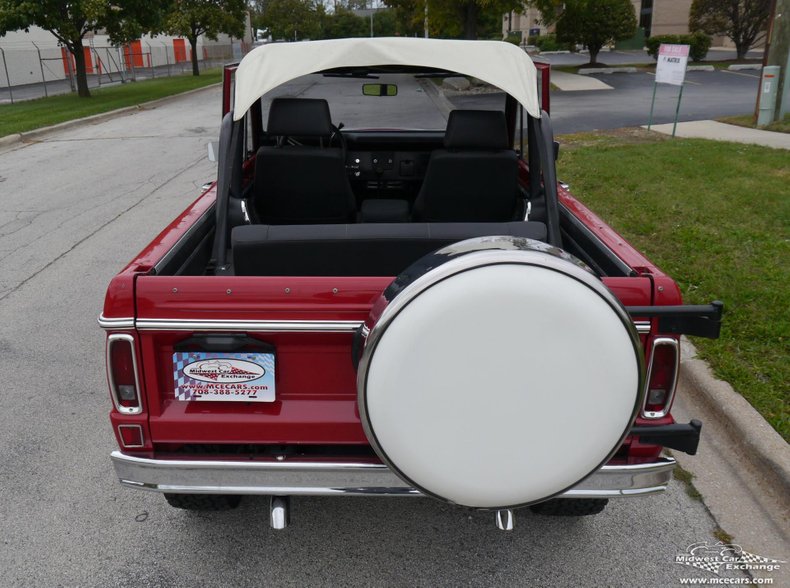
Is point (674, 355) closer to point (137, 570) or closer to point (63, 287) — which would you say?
point (137, 570)

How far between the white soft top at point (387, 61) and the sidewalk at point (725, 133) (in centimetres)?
951

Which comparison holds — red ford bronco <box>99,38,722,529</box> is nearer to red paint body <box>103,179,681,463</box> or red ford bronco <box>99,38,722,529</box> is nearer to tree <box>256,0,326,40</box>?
red paint body <box>103,179,681,463</box>

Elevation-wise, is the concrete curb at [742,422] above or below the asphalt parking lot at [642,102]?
below

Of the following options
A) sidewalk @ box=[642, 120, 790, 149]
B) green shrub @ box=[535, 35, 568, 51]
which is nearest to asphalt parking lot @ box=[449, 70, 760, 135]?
sidewalk @ box=[642, 120, 790, 149]

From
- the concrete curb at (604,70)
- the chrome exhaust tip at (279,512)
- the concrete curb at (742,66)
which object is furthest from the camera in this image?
the concrete curb at (742,66)

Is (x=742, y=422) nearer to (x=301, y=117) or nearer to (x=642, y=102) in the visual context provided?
(x=301, y=117)

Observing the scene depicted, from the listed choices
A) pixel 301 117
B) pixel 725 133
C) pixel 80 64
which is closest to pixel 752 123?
pixel 725 133

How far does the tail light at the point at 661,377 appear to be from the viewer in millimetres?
2610

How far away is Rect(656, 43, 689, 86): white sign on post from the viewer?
12602 mm

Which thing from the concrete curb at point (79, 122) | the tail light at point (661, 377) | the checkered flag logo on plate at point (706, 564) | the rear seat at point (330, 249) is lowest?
the checkered flag logo on plate at point (706, 564)

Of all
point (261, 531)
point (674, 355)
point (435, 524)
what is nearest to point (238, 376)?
point (261, 531)

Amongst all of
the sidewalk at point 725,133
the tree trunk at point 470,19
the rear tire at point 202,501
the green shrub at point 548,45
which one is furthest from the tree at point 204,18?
the rear tire at point 202,501

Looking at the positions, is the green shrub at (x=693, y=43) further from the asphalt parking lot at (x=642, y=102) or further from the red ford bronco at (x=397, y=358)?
the red ford bronco at (x=397, y=358)

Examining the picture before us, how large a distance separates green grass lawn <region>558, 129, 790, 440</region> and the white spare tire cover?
2081 mm
